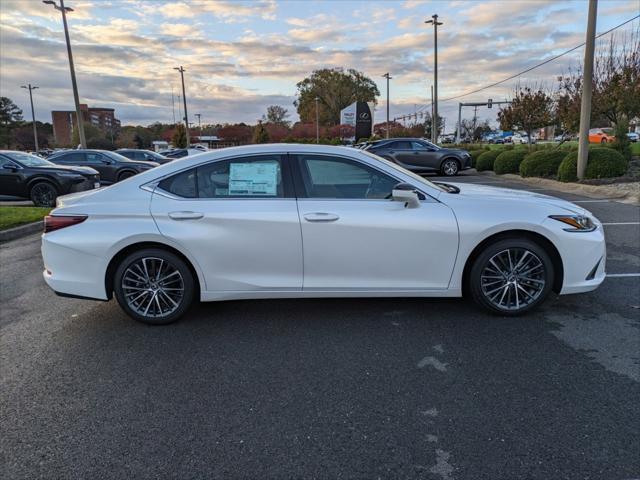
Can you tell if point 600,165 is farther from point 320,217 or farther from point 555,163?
point 320,217

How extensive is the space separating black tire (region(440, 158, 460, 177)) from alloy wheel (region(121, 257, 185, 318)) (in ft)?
57.4

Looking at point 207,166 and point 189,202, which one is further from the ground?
point 207,166

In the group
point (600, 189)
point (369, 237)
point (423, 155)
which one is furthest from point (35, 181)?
point (600, 189)

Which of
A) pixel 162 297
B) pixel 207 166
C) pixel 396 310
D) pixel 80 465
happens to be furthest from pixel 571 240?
pixel 80 465

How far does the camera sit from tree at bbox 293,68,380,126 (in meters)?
92.8

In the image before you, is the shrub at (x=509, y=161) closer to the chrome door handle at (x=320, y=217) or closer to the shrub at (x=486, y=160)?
the shrub at (x=486, y=160)

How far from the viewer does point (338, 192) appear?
14.1ft

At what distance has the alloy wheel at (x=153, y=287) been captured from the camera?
4238 millimetres

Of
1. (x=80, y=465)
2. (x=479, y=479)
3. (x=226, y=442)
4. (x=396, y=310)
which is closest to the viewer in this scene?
(x=479, y=479)

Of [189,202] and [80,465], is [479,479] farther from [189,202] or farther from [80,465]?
[189,202]

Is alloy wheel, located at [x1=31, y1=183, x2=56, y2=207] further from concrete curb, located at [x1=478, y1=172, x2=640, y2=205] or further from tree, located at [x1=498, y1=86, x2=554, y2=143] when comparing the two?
tree, located at [x1=498, y1=86, x2=554, y2=143]

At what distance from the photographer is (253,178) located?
431 cm

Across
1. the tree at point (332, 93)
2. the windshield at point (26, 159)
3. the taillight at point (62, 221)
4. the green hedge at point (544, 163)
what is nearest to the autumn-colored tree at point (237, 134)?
the tree at point (332, 93)

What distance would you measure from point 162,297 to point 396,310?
214 cm
